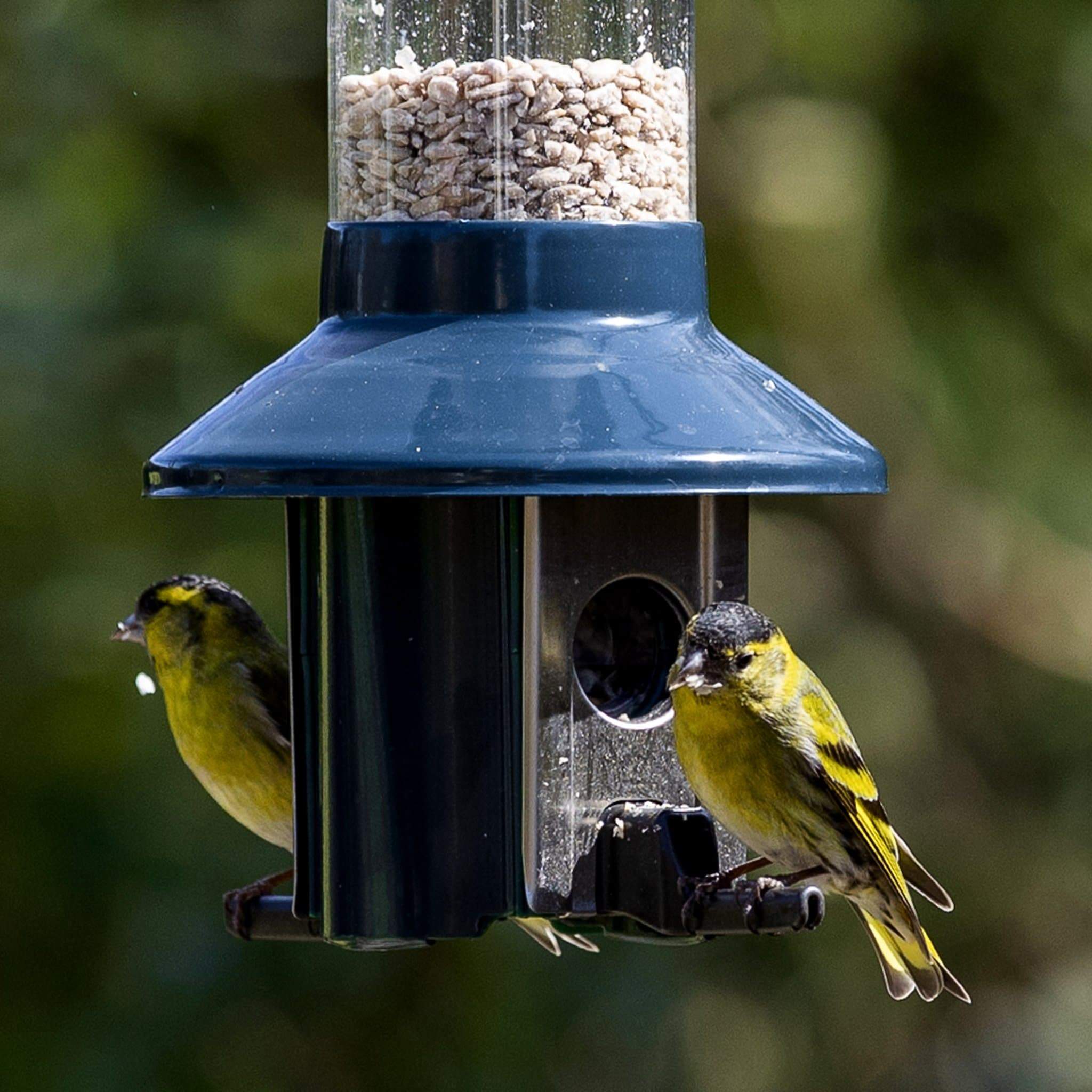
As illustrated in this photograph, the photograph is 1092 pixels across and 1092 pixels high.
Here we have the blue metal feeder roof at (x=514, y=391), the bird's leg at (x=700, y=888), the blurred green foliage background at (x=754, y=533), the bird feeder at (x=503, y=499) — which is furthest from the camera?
the blurred green foliage background at (x=754, y=533)

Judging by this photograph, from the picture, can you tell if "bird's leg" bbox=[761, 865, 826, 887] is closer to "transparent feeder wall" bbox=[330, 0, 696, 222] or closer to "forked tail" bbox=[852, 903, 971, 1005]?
"forked tail" bbox=[852, 903, 971, 1005]

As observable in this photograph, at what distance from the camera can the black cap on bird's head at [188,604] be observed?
6270mm

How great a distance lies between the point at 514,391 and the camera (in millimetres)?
4355

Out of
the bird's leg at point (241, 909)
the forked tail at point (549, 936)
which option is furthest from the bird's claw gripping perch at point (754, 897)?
the bird's leg at point (241, 909)

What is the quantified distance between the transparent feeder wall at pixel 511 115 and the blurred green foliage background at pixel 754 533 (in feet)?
12.4

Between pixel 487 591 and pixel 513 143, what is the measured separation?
0.90 m

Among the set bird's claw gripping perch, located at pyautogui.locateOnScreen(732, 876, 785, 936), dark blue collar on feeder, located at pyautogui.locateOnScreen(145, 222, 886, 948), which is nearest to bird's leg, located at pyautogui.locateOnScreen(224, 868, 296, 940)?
dark blue collar on feeder, located at pyautogui.locateOnScreen(145, 222, 886, 948)

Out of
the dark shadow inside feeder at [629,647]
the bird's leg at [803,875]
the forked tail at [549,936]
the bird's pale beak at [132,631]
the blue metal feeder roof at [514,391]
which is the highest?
the blue metal feeder roof at [514,391]

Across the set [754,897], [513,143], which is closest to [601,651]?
[754,897]

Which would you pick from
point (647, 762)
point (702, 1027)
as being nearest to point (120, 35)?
point (702, 1027)

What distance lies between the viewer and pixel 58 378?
8.94 m

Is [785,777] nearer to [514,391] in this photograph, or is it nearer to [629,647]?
[629,647]

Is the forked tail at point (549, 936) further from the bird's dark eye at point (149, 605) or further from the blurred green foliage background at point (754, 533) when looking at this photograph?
the blurred green foliage background at point (754, 533)

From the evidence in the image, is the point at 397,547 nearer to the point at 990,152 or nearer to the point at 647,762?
the point at 647,762
